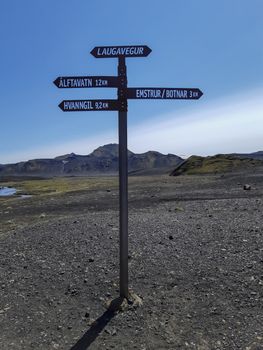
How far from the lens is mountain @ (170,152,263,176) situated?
66219mm

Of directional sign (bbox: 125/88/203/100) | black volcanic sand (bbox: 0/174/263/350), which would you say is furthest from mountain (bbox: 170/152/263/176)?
Answer: directional sign (bbox: 125/88/203/100)

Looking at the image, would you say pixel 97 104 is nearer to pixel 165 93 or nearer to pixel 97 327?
pixel 165 93

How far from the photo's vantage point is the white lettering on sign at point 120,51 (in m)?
7.29

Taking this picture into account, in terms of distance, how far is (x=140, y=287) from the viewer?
27.5 feet

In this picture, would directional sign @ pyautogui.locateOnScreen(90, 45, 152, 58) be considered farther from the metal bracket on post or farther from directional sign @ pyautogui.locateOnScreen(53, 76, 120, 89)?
directional sign @ pyautogui.locateOnScreen(53, 76, 120, 89)

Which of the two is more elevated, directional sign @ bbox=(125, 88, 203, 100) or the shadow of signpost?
directional sign @ bbox=(125, 88, 203, 100)

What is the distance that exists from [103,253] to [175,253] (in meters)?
Result: 1.59

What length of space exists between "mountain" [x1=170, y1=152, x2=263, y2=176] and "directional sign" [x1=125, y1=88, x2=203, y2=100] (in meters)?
56.3

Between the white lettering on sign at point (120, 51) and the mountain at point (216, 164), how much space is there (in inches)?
2235

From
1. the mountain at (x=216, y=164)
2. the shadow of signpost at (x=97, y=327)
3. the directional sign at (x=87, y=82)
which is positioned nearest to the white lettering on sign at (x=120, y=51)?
the directional sign at (x=87, y=82)

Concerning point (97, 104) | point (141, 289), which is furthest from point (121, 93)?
point (141, 289)

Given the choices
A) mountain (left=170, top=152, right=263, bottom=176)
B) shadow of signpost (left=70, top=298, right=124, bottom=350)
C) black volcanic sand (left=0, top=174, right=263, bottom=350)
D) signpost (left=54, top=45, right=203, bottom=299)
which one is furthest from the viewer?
mountain (left=170, top=152, right=263, bottom=176)

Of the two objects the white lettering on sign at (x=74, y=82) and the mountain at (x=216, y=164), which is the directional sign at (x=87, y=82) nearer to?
the white lettering on sign at (x=74, y=82)

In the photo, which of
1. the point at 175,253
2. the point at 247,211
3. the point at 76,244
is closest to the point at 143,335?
the point at 175,253
